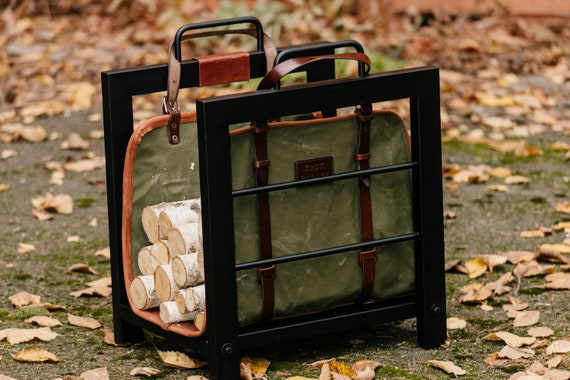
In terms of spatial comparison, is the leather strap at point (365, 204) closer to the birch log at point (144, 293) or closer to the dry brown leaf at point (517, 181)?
the birch log at point (144, 293)

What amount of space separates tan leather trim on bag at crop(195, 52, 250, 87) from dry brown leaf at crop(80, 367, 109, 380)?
2.93ft

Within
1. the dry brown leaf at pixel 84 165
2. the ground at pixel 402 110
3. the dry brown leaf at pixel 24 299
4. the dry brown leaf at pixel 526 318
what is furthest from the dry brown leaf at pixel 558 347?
the dry brown leaf at pixel 84 165

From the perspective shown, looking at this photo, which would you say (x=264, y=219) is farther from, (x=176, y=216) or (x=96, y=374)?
(x=96, y=374)

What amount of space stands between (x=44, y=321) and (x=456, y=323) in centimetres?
133

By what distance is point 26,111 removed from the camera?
21.1ft

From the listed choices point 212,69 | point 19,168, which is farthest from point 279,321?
point 19,168

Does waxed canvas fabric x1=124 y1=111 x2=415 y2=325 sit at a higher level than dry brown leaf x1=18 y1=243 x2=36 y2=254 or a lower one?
higher

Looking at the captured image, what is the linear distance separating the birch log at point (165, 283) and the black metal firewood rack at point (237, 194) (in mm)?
99

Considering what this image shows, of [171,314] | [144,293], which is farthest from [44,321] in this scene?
[171,314]

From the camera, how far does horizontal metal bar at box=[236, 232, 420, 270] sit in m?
2.86

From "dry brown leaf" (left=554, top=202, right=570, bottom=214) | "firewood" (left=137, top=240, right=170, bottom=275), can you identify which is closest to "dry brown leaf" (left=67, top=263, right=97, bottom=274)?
"firewood" (left=137, top=240, right=170, bottom=275)

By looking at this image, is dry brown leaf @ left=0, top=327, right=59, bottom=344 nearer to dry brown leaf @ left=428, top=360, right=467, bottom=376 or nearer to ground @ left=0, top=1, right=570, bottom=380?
ground @ left=0, top=1, right=570, bottom=380

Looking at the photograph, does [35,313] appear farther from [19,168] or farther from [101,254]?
[19,168]

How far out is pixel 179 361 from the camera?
10.1ft
